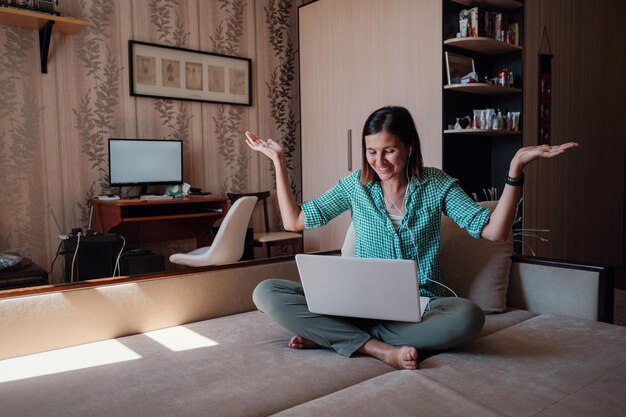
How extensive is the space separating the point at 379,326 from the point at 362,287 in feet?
0.71

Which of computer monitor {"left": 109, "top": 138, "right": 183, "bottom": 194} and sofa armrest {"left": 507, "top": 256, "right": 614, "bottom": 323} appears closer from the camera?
sofa armrest {"left": 507, "top": 256, "right": 614, "bottom": 323}

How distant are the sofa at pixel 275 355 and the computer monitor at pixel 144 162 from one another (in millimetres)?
1955

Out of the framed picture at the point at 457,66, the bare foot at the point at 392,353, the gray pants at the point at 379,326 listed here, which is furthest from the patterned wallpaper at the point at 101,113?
the bare foot at the point at 392,353

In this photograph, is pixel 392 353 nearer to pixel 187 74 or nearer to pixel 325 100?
pixel 325 100

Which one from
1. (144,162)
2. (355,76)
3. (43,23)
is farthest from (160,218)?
(355,76)

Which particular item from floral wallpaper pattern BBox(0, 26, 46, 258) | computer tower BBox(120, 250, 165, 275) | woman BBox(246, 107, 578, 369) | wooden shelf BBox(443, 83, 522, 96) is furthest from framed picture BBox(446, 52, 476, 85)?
floral wallpaper pattern BBox(0, 26, 46, 258)

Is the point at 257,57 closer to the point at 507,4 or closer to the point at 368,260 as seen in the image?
the point at 507,4

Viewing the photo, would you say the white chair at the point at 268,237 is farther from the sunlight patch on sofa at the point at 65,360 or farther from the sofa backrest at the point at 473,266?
the sunlight patch on sofa at the point at 65,360

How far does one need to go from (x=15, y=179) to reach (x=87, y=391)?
2639 millimetres

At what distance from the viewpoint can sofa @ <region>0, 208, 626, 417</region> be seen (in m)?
1.26

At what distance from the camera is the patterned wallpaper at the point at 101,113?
138 inches

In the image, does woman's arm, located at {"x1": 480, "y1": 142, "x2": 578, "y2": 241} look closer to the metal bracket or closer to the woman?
the woman

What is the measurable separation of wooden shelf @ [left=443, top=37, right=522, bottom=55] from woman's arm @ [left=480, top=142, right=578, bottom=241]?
1.89 metres

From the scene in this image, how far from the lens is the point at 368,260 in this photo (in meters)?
1.50
